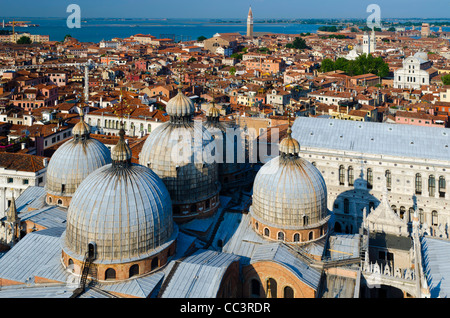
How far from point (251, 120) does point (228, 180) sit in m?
17.8

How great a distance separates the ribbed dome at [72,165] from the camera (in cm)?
1961

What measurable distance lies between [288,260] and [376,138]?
11.2 m

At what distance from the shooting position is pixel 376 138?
24.9m

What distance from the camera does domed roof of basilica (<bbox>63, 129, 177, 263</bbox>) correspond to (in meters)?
14.3

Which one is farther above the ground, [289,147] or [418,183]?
[289,147]

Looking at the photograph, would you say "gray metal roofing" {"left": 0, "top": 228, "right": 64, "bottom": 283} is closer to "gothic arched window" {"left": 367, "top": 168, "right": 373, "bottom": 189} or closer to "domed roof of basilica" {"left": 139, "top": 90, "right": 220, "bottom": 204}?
"domed roof of basilica" {"left": 139, "top": 90, "right": 220, "bottom": 204}

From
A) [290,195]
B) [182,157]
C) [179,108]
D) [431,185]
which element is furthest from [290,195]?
[431,185]

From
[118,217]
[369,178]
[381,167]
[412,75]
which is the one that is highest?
[412,75]

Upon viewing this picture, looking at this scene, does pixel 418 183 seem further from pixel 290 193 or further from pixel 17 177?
pixel 17 177

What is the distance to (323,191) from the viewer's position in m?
17.7

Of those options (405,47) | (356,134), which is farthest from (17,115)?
(405,47)

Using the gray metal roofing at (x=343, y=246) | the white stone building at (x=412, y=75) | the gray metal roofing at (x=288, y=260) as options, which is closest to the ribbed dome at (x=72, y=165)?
the gray metal roofing at (x=288, y=260)

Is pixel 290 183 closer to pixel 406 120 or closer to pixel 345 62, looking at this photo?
pixel 406 120

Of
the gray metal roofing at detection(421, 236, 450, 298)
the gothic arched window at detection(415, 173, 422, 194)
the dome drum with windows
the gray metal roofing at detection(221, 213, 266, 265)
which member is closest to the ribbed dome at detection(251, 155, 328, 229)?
the gray metal roofing at detection(221, 213, 266, 265)
